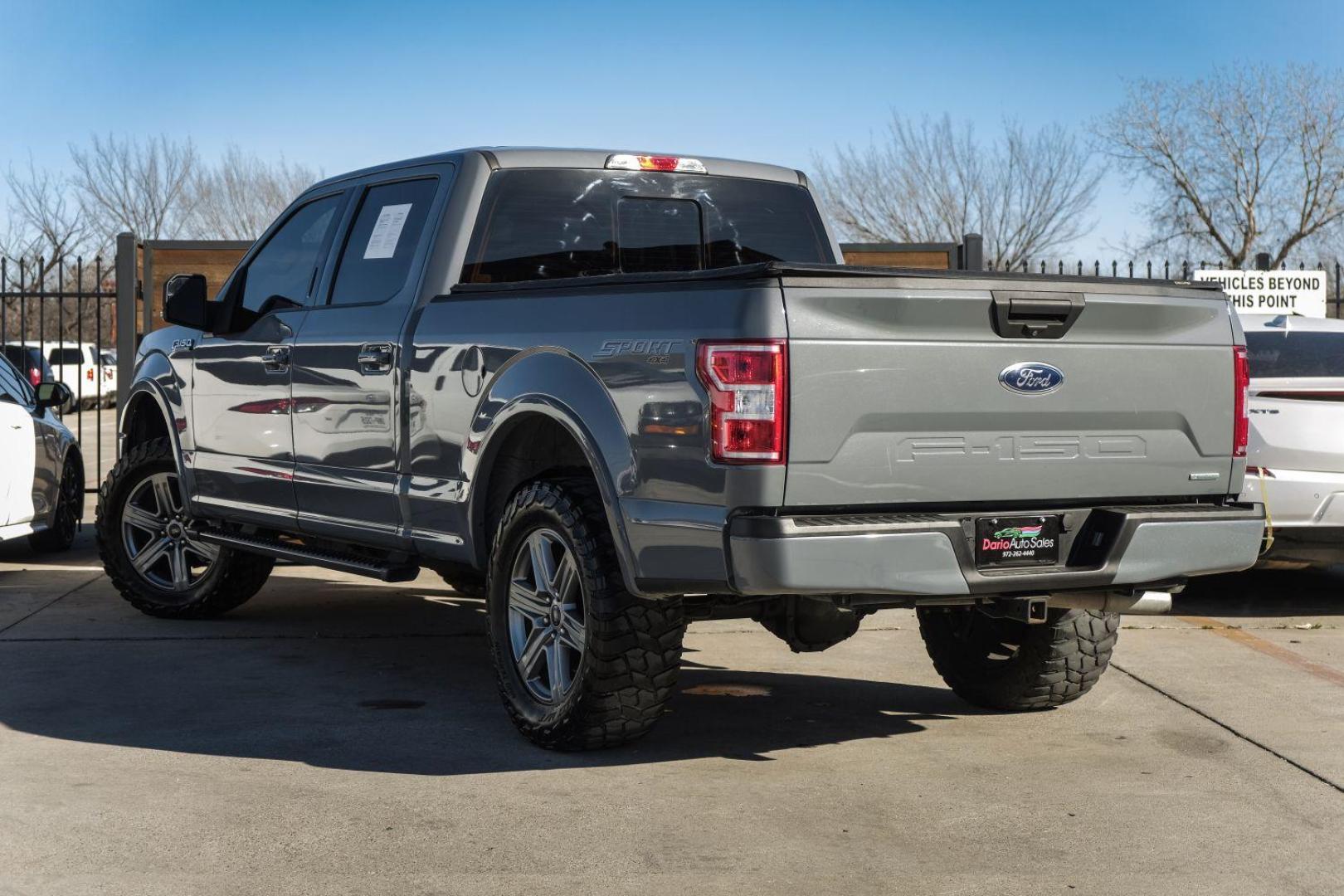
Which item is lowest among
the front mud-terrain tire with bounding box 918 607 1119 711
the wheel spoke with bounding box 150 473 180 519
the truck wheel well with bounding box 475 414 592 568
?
the front mud-terrain tire with bounding box 918 607 1119 711

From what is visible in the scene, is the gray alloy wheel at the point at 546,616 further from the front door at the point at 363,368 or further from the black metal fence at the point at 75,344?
the black metal fence at the point at 75,344

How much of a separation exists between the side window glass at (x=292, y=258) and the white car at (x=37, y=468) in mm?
3028

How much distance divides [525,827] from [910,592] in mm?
1293

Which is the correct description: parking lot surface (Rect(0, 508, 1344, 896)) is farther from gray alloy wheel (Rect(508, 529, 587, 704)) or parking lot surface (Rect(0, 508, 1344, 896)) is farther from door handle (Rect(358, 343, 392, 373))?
door handle (Rect(358, 343, 392, 373))

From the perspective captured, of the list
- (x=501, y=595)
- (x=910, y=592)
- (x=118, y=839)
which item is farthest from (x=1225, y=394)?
(x=118, y=839)

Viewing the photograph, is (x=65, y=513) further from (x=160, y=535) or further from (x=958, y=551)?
(x=958, y=551)

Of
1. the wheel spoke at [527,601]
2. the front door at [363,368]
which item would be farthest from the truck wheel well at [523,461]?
the front door at [363,368]

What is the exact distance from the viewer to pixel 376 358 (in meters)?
6.45

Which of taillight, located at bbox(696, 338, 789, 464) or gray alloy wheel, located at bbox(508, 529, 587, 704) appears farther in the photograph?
gray alloy wheel, located at bbox(508, 529, 587, 704)

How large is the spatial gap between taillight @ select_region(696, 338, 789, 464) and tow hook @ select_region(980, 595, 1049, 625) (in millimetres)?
1033

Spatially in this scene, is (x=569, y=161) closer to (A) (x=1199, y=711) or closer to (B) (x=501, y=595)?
(B) (x=501, y=595)

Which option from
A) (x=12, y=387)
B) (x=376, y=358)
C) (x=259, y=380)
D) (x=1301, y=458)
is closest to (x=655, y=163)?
(x=376, y=358)

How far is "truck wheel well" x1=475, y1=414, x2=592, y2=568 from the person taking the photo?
18.7 feet

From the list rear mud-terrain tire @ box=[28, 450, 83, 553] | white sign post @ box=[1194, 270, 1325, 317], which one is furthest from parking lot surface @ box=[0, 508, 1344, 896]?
white sign post @ box=[1194, 270, 1325, 317]
